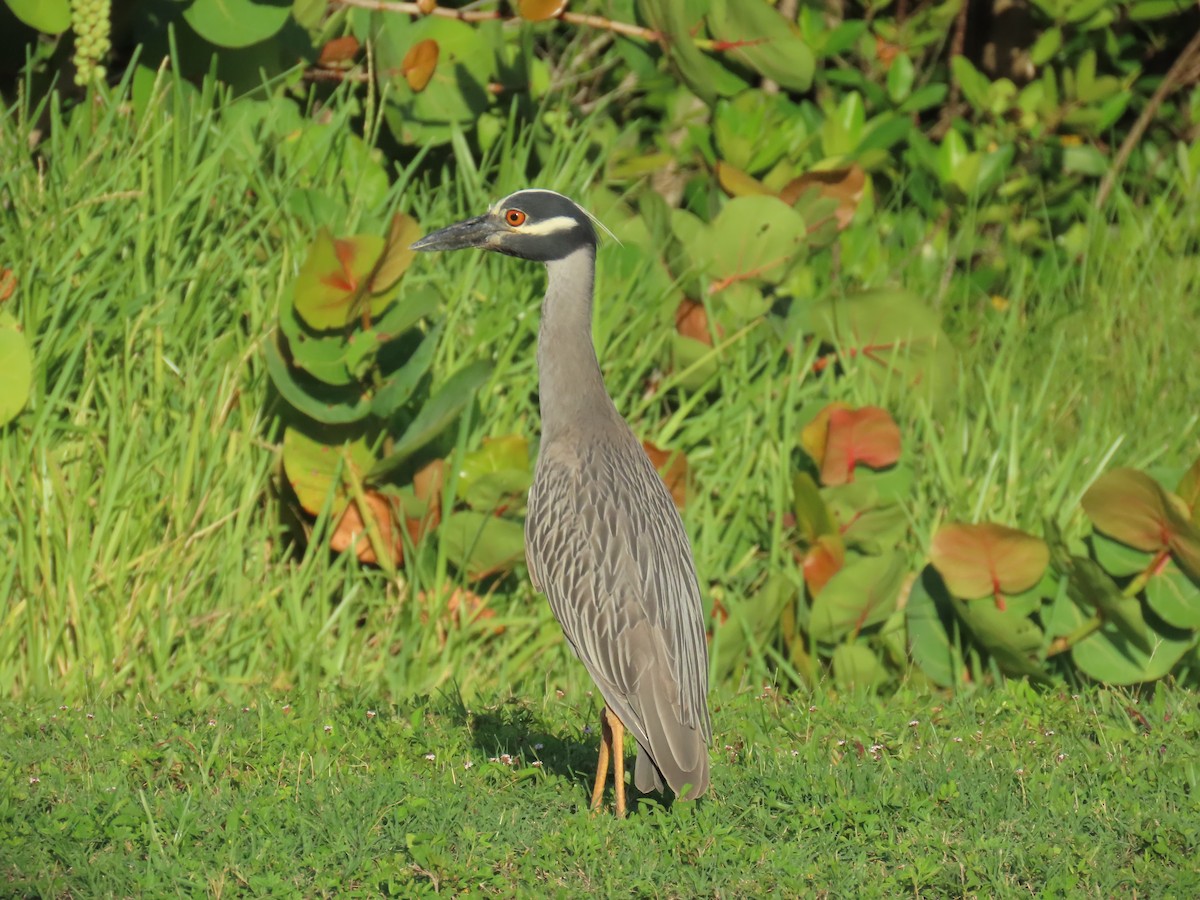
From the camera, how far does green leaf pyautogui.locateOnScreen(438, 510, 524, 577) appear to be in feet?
19.0

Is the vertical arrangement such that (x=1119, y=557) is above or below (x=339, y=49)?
below

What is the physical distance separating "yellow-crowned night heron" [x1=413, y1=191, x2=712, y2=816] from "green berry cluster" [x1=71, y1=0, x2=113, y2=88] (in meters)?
1.77

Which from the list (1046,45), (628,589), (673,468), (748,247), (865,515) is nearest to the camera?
(628,589)

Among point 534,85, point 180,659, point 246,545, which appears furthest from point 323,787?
point 534,85

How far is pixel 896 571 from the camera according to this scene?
5852mm

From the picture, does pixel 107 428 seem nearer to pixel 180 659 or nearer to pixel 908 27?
pixel 180 659

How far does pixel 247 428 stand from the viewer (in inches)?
235

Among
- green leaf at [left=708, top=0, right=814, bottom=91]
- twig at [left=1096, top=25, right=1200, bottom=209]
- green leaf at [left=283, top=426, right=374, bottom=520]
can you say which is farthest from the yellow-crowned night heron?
twig at [left=1096, top=25, right=1200, bottom=209]

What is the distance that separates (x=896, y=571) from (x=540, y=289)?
2.10 m

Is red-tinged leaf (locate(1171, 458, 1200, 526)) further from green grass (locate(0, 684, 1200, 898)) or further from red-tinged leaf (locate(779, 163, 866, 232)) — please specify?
red-tinged leaf (locate(779, 163, 866, 232))

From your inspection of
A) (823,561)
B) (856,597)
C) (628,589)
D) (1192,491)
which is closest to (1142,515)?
(1192,491)

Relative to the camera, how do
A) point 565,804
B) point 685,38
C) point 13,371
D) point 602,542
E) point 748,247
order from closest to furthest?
point 565,804, point 602,542, point 13,371, point 685,38, point 748,247

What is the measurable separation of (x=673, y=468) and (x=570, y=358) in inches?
57.6

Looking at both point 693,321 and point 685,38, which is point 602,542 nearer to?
point 693,321
